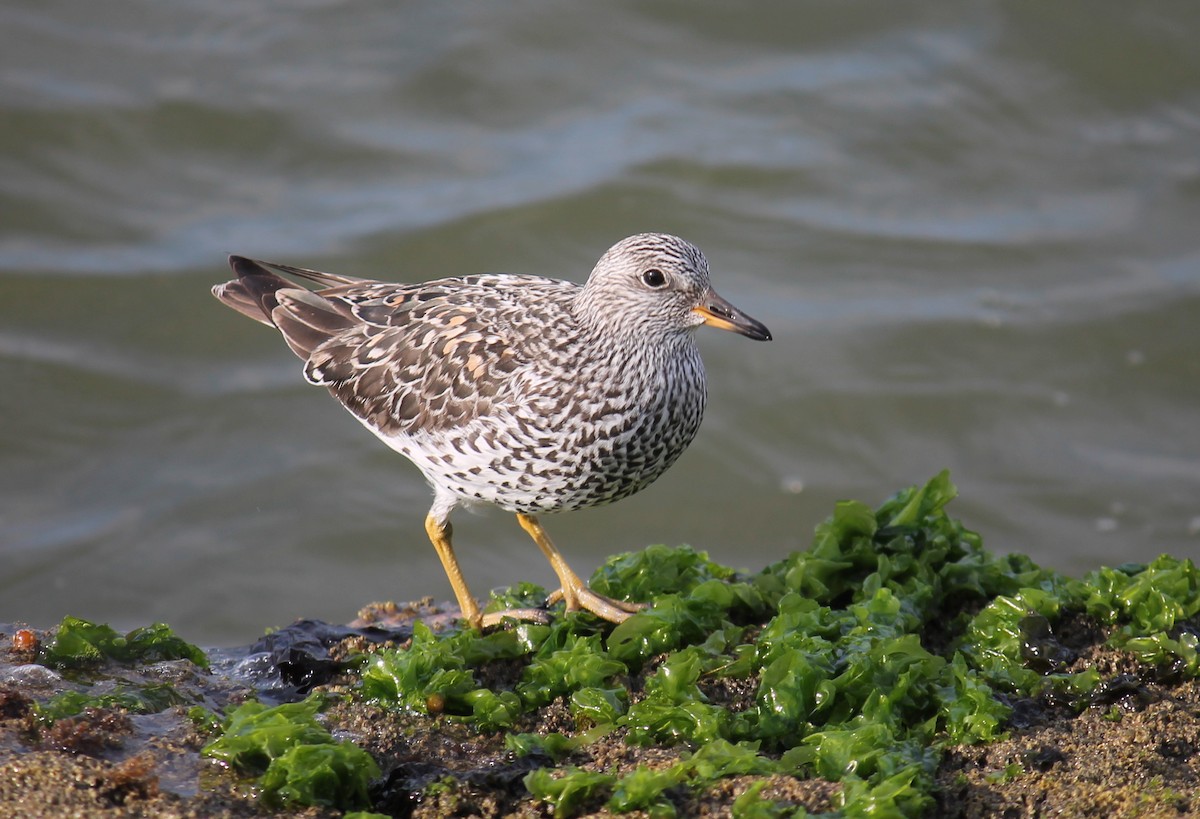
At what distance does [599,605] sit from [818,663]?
1204 mm

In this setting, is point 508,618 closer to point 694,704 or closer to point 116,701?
point 694,704

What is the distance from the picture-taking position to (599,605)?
5.66 meters

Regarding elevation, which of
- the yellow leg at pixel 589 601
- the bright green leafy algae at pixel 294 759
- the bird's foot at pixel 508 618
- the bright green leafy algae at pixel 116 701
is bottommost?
the bright green leafy algae at pixel 294 759

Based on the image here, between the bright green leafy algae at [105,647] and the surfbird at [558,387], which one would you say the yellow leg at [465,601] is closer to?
the surfbird at [558,387]

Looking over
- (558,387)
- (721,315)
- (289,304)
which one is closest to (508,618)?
(558,387)

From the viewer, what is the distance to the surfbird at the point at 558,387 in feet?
18.3

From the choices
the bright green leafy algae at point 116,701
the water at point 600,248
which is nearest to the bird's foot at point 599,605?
the bright green leafy algae at point 116,701

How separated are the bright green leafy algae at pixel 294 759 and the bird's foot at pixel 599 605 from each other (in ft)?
A: 5.16

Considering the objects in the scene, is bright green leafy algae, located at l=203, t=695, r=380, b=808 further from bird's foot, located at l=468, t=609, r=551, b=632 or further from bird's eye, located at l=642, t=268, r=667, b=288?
bird's eye, located at l=642, t=268, r=667, b=288

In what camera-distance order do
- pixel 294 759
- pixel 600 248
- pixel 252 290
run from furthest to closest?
pixel 600 248, pixel 252 290, pixel 294 759

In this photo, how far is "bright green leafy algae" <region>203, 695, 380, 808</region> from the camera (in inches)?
160

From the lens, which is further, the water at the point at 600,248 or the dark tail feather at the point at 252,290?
the water at the point at 600,248

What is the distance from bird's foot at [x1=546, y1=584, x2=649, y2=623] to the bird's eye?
1358mm

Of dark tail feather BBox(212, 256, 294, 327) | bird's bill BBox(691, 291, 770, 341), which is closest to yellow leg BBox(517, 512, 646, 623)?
bird's bill BBox(691, 291, 770, 341)
